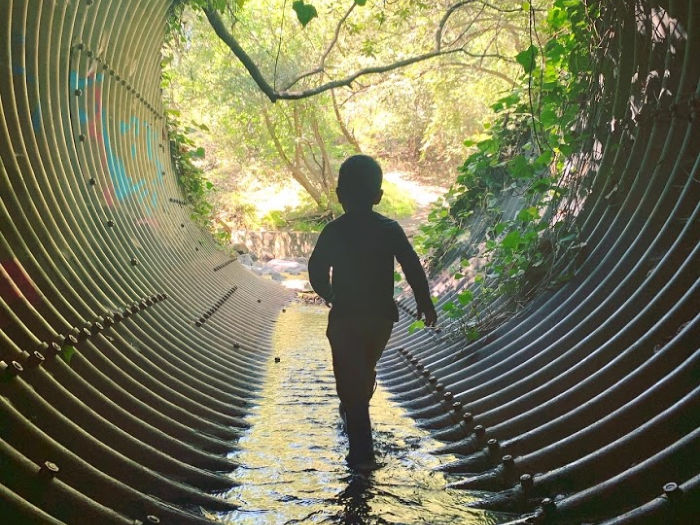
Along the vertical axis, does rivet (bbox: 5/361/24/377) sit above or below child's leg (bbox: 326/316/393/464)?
below

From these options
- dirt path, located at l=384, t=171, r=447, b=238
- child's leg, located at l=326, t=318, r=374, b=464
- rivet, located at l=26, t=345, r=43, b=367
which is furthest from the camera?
dirt path, located at l=384, t=171, r=447, b=238

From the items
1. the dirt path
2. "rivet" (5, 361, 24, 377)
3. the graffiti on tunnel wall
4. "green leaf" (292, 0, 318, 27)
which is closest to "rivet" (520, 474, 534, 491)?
"rivet" (5, 361, 24, 377)

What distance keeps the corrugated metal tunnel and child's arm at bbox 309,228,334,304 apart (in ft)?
3.67

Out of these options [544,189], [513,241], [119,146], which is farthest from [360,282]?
[119,146]

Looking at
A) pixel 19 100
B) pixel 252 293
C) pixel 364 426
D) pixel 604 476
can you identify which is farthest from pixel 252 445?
pixel 252 293

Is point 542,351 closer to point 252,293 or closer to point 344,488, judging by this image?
point 344,488

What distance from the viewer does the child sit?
12.8ft

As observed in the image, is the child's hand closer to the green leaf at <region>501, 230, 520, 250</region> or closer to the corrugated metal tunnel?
the corrugated metal tunnel

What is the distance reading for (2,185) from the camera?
4125 millimetres

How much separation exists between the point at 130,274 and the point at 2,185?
2.22 metres

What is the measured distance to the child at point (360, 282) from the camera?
3.89 metres

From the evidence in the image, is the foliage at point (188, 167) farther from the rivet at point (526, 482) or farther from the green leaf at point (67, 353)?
the rivet at point (526, 482)

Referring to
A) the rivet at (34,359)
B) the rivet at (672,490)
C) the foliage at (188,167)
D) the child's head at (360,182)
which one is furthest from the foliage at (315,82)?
the rivet at (672,490)

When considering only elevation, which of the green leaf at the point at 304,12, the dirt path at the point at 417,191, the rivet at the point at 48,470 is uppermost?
the dirt path at the point at 417,191
